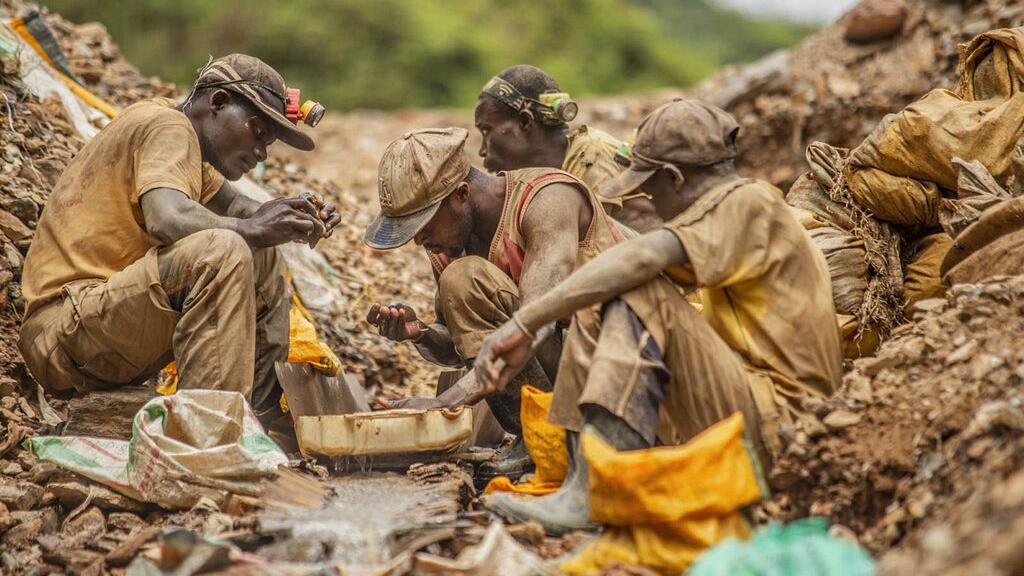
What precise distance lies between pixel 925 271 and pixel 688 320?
63.9 inches

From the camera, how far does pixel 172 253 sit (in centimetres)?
403

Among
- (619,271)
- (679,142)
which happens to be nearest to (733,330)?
(619,271)

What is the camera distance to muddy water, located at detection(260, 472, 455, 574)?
3.14 metres

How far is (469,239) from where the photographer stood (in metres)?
4.41

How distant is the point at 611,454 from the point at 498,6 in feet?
60.7

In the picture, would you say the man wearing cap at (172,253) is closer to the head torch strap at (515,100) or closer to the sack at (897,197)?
the head torch strap at (515,100)

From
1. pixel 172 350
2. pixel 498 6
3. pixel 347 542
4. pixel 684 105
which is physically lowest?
pixel 347 542

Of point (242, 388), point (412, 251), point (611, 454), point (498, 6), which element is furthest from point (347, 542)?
point (498, 6)

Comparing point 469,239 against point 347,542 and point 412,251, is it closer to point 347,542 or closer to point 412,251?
point 347,542

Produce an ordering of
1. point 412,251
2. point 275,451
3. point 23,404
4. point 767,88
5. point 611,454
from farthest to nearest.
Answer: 1. point 767,88
2. point 412,251
3. point 23,404
4. point 275,451
5. point 611,454

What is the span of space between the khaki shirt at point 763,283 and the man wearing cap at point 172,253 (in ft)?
5.23

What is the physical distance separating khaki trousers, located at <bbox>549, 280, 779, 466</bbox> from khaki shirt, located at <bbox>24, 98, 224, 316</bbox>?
1.79 m

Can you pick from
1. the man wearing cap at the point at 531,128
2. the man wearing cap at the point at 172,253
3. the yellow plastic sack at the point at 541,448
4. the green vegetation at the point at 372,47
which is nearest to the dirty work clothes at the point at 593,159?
the man wearing cap at the point at 531,128

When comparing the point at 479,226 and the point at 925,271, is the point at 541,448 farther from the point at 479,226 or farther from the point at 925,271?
the point at 925,271
